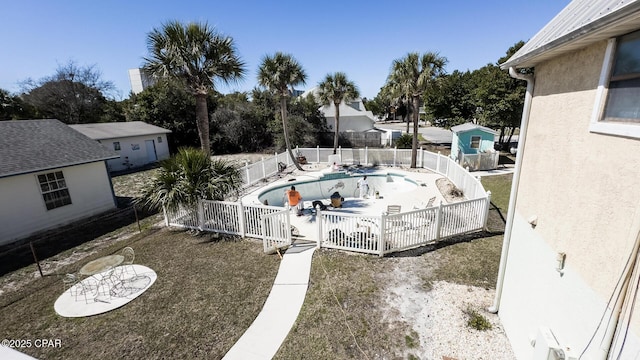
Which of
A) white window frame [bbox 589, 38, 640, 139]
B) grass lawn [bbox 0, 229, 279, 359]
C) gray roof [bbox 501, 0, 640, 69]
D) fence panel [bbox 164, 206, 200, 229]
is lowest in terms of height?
grass lawn [bbox 0, 229, 279, 359]

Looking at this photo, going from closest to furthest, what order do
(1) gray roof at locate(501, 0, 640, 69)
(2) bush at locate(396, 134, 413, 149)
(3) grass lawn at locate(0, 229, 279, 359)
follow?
(1) gray roof at locate(501, 0, 640, 69) → (3) grass lawn at locate(0, 229, 279, 359) → (2) bush at locate(396, 134, 413, 149)

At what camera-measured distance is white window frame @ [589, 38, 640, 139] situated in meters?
2.43

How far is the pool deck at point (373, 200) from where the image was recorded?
1043 centimetres

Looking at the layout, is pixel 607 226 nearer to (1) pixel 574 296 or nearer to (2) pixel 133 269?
(1) pixel 574 296

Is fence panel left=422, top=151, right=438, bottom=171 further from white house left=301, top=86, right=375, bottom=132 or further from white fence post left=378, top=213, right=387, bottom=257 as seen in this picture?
white house left=301, top=86, right=375, bottom=132

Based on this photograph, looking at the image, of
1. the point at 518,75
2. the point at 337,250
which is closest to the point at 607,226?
the point at 518,75

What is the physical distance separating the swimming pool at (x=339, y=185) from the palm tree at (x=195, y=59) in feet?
16.0

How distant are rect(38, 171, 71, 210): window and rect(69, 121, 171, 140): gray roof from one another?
10.6m

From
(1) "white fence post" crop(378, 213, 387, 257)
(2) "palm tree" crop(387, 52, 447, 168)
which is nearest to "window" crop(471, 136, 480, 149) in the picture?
(2) "palm tree" crop(387, 52, 447, 168)

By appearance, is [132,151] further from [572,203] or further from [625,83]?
[625,83]

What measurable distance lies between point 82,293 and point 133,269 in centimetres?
115

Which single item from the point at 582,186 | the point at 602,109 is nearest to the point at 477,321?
the point at 582,186

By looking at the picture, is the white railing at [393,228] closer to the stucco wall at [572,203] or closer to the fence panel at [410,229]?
the fence panel at [410,229]

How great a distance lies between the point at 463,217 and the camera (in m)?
8.74
